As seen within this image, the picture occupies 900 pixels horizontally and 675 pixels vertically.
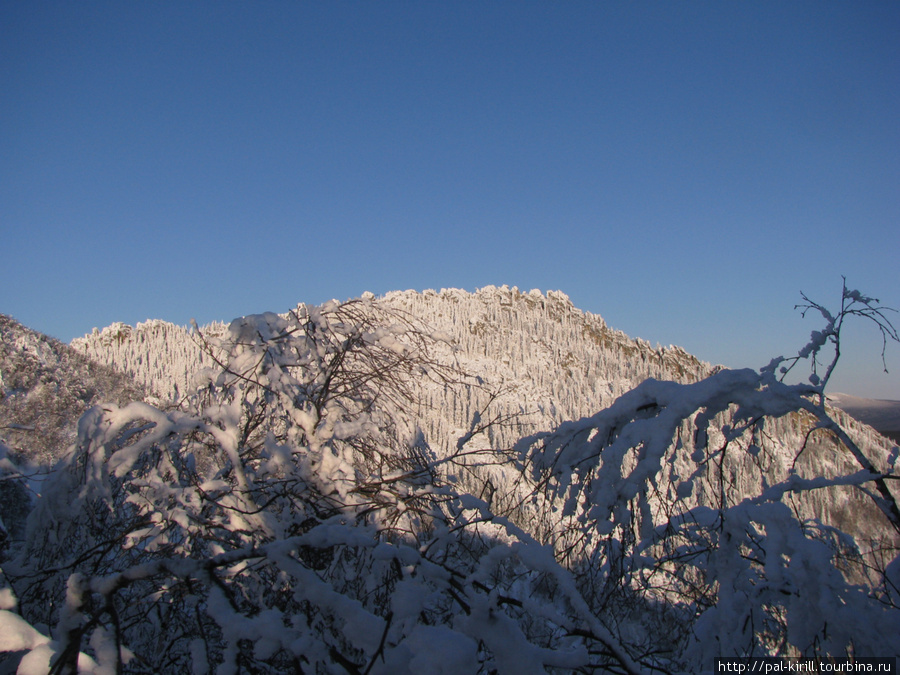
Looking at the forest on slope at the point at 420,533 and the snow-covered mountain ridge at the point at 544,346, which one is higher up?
the snow-covered mountain ridge at the point at 544,346

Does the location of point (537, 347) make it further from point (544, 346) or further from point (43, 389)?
point (43, 389)

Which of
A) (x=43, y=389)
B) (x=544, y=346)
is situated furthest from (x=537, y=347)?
(x=43, y=389)

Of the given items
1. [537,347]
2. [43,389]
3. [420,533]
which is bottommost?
[420,533]

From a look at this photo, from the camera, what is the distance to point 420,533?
2420 mm

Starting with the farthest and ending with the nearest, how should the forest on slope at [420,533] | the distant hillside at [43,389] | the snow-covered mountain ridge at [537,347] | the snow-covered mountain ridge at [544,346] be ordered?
the snow-covered mountain ridge at [544,346] → the snow-covered mountain ridge at [537,347] → the distant hillside at [43,389] → the forest on slope at [420,533]

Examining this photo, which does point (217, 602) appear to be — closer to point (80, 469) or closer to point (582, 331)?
point (80, 469)

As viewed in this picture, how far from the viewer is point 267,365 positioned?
2.61 metres

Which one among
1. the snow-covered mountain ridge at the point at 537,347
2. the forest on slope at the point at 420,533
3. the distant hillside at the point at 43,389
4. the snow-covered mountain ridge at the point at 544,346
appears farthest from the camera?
the snow-covered mountain ridge at the point at 544,346

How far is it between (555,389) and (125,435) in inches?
2332

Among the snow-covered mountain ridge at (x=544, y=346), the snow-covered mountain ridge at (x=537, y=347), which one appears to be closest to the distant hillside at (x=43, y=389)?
the snow-covered mountain ridge at (x=537, y=347)

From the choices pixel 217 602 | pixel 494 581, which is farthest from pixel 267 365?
pixel 494 581

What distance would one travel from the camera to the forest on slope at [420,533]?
1095 mm

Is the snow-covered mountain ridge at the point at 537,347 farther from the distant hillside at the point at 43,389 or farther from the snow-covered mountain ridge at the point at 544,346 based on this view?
the distant hillside at the point at 43,389

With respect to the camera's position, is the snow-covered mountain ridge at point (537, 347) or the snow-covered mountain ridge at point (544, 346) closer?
the snow-covered mountain ridge at point (537, 347)
